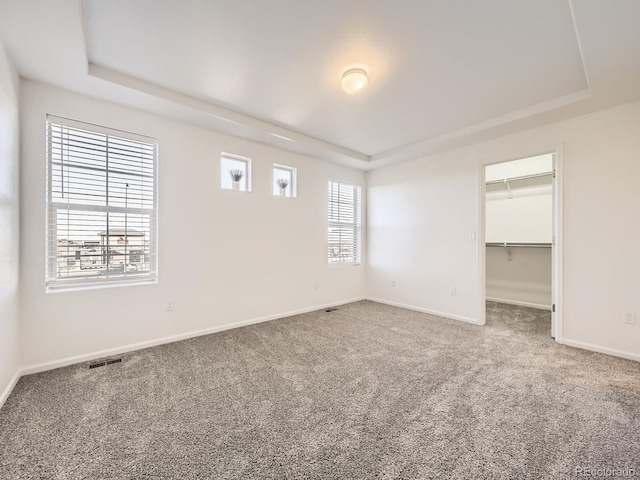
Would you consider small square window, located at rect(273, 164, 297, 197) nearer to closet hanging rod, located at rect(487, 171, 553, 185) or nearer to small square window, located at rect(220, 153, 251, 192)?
small square window, located at rect(220, 153, 251, 192)

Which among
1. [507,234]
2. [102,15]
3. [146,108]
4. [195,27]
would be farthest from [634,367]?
[146,108]

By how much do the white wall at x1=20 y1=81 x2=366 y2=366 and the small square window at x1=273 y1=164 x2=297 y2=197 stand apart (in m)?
0.10

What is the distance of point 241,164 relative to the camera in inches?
140

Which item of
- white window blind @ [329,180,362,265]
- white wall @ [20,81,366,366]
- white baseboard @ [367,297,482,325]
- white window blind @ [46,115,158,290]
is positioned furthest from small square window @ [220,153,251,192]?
white baseboard @ [367,297,482,325]

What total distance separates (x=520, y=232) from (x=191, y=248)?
16.9ft

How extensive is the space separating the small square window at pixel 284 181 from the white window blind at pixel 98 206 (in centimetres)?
152

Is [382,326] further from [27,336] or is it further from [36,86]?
[36,86]

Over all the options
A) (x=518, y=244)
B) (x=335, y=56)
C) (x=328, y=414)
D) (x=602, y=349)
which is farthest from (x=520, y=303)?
(x=335, y=56)

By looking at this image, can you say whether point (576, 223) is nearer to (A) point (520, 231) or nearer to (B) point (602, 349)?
(B) point (602, 349)

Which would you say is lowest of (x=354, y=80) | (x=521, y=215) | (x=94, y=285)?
(x=94, y=285)

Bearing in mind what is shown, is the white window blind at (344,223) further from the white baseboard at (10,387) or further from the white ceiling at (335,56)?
the white baseboard at (10,387)

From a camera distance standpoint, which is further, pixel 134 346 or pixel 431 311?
pixel 431 311

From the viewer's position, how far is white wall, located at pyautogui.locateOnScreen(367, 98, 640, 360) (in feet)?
8.46

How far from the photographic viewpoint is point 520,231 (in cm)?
462
